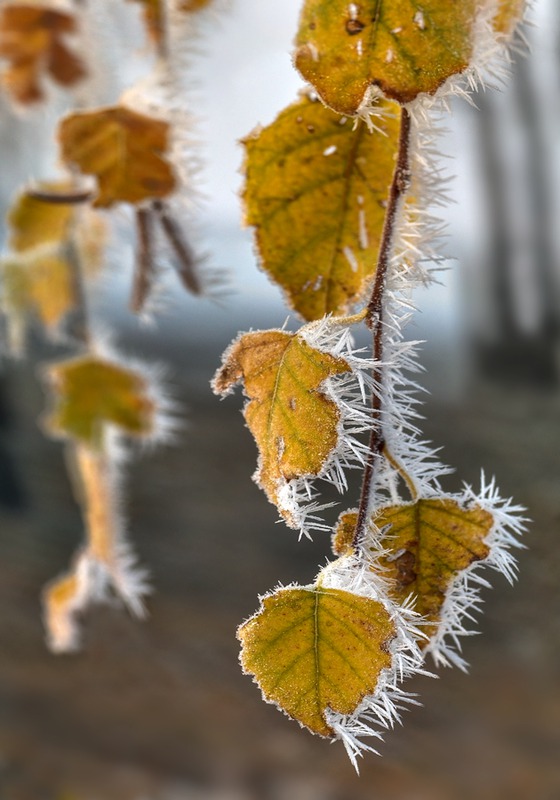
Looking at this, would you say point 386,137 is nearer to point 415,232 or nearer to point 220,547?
point 415,232

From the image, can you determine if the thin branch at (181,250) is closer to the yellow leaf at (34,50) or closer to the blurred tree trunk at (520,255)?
the yellow leaf at (34,50)

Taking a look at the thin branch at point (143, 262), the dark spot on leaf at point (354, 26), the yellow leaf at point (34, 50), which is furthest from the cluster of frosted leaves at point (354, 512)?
the yellow leaf at point (34, 50)

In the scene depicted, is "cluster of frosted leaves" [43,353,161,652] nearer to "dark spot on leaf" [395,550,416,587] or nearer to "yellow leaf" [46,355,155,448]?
"yellow leaf" [46,355,155,448]

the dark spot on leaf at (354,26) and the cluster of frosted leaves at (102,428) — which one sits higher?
the dark spot on leaf at (354,26)

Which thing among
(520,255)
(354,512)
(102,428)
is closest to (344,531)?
(354,512)

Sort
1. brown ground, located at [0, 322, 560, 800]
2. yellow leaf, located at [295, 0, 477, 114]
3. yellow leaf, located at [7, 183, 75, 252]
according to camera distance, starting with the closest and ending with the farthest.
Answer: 1. yellow leaf, located at [295, 0, 477, 114]
2. yellow leaf, located at [7, 183, 75, 252]
3. brown ground, located at [0, 322, 560, 800]

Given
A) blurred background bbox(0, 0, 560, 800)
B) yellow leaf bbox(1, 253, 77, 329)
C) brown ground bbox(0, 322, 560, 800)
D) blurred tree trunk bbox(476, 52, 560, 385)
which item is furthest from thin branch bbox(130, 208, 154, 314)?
brown ground bbox(0, 322, 560, 800)

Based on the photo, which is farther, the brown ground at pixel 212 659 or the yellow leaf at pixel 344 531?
the brown ground at pixel 212 659
